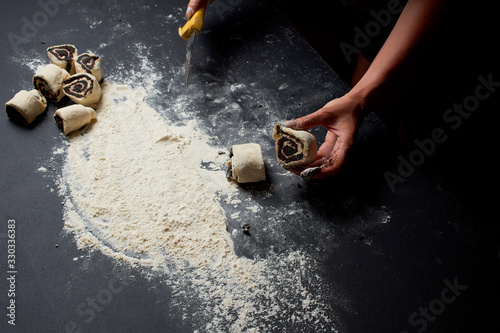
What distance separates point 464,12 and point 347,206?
1.11m

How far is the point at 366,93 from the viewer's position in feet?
5.01

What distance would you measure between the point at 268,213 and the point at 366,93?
2.09 ft

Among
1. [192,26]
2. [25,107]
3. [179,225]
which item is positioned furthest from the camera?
[192,26]

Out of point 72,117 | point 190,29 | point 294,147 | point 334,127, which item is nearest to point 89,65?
point 72,117

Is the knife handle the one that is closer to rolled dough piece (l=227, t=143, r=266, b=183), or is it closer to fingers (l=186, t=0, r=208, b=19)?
fingers (l=186, t=0, r=208, b=19)

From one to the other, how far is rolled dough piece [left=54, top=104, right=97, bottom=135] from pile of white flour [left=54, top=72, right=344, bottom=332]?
38 mm

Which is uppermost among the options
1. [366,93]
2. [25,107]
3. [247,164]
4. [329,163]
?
[366,93]

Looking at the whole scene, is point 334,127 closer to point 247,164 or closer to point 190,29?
point 247,164

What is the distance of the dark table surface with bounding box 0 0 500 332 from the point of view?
123 cm

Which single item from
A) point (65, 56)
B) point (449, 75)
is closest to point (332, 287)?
point (449, 75)

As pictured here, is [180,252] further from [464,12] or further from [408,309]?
[464,12]

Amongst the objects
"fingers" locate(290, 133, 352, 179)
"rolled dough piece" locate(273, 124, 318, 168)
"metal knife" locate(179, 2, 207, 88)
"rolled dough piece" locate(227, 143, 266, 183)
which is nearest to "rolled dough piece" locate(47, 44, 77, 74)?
"metal knife" locate(179, 2, 207, 88)

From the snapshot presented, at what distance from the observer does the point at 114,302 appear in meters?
1.22

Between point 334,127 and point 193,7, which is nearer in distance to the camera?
point 334,127
